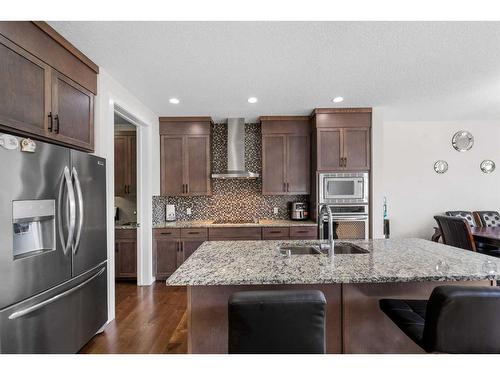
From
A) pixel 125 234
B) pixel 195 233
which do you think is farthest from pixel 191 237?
pixel 125 234

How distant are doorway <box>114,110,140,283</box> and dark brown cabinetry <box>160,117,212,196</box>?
448 millimetres

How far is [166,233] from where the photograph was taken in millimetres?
3814

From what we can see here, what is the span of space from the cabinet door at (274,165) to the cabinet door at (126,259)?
2.14m

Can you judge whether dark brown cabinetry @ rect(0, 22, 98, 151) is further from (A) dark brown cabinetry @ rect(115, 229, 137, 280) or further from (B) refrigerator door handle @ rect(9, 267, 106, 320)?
(A) dark brown cabinetry @ rect(115, 229, 137, 280)

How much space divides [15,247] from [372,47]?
288 centimetres

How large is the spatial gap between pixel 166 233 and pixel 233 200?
1.23 m

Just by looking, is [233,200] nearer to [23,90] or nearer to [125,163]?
[125,163]

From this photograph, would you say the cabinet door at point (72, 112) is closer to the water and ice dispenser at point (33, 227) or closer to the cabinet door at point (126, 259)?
the water and ice dispenser at point (33, 227)

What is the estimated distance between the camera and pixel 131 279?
3.88 meters

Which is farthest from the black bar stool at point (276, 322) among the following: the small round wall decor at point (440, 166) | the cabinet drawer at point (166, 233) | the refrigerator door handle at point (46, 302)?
the small round wall decor at point (440, 166)
